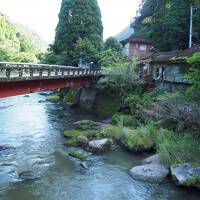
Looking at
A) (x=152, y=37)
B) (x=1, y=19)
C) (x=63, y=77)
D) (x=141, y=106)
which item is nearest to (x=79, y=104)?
(x=63, y=77)

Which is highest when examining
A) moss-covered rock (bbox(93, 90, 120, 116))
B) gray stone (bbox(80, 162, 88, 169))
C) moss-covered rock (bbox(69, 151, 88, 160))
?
moss-covered rock (bbox(93, 90, 120, 116))

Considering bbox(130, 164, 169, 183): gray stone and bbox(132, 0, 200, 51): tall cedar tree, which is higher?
bbox(132, 0, 200, 51): tall cedar tree

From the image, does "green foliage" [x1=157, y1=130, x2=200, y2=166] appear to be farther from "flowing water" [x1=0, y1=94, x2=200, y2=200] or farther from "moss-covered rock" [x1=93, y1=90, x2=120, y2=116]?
"moss-covered rock" [x1=93, y1=90, x2=120, y2=116]

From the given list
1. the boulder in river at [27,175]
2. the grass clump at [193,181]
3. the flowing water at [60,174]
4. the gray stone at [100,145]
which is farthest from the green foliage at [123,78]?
the grass clump at [193,181]

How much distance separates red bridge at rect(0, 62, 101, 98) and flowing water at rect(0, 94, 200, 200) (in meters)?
4.19

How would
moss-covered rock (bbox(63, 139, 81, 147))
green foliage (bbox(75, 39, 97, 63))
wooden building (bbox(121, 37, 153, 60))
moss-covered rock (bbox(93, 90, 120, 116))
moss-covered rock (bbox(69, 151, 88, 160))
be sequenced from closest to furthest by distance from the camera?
1. moss-covered rock (bbox(69, 151, 88, 160))
2. moss-covered rock (bbox(63, 139, 81, 147))
3. moss-covered rock (bbox(93, 90, 120, 116))
4. green foliage (bbox(75, 39, 97, 63))
5. wooden building (bbox(121, 37, 153, 60))

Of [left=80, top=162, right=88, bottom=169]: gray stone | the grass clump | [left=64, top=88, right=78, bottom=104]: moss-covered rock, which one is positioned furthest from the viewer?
[left=64, top=88, right=78, bottom=104]: moss-covered rock

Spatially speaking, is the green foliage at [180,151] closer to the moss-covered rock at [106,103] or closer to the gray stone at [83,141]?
the gray stone at [83,141]

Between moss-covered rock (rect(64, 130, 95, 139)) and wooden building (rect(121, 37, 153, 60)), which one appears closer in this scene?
moss-covered rock (rect(64, 130, 95, 139))

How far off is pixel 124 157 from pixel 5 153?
27.3 ft

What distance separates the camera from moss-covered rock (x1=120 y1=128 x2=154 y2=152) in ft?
78.1

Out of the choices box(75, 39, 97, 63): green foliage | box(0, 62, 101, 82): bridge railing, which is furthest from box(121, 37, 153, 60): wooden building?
box(0, 62, 101, 82): bridge railing

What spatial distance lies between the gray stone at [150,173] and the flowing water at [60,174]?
15.4 inches

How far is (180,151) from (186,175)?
8.35 feet
